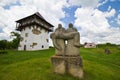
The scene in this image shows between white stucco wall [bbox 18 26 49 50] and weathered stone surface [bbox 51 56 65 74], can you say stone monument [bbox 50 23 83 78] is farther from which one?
white stucco wall [bbox 18 26 49 50]


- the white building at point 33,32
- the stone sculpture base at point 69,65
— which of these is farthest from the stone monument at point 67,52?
the white building at point 33,32

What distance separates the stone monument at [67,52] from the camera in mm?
8023

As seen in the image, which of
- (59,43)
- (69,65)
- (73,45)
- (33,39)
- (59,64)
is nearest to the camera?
(69,65)

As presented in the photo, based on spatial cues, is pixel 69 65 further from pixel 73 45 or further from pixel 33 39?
pixel 33 39

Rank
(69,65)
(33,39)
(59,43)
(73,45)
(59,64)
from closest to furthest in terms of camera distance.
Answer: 1. (69,65)
2. (59,64)
3. (73,45)
4. (59,43)
5. (33,39)

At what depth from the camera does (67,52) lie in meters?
8.45

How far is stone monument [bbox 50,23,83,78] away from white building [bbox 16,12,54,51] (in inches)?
1041

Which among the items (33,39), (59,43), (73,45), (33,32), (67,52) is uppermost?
(33,32)

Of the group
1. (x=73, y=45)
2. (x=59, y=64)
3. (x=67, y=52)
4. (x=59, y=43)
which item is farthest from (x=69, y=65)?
(x=59, y=43)

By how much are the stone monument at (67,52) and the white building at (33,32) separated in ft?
86.8

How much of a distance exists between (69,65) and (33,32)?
28.6m

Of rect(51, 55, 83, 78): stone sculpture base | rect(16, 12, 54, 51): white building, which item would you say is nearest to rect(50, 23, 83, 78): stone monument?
rect(51, 55, 83, 78): stone sculpture base

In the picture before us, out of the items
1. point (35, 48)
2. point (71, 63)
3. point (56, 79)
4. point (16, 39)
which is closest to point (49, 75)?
point (56, 79)

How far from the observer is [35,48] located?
1379 inches
